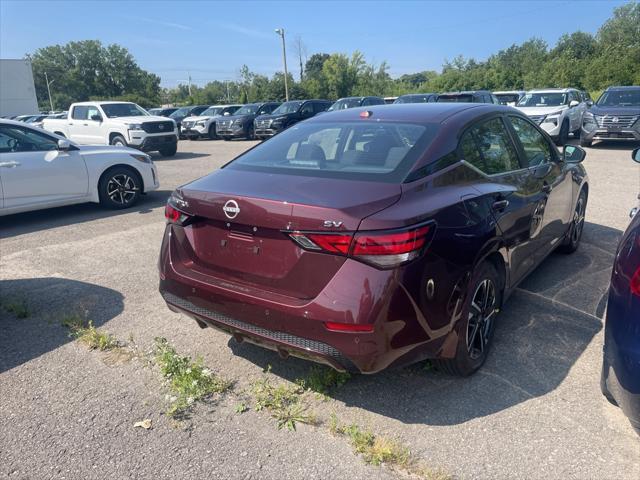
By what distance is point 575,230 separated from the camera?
17.8 ft

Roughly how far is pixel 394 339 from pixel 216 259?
3.69 feet

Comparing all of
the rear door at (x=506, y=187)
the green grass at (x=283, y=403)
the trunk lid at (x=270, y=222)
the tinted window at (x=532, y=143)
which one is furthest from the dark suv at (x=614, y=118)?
the green grass at (x=283, y=403)

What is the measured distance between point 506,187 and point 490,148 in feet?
1.08

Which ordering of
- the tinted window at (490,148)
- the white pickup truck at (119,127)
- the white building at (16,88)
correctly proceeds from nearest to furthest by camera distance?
1. the tinted window at (490,148)
2. the white pickup truck at (119,127)
3. the white building at (16,88)

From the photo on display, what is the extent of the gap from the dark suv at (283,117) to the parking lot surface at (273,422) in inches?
690

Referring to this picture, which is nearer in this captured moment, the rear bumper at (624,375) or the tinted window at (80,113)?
the rear bumper at (624,375)

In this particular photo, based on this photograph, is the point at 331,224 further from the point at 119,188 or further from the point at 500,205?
the point at 119,188

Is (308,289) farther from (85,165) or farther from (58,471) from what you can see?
(85,165)

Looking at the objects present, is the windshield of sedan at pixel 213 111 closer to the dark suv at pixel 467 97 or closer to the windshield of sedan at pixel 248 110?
the windshield of sedan at pixel 248 110

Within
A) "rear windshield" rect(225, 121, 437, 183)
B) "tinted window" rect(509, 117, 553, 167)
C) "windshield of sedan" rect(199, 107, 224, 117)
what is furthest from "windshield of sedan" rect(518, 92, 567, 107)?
"rear windshield" rect(225, 121, 437, 183)

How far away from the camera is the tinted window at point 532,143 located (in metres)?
4.21

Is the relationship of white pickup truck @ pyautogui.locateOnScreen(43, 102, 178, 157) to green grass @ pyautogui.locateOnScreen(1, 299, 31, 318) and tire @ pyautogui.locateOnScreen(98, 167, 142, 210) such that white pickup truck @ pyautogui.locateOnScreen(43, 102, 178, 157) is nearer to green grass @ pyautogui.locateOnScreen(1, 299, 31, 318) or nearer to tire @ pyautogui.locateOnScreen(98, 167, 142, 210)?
tire @ pyautogui.locateOnScreen(98, 167, 142, 210)

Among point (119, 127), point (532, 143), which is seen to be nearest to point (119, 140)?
point (119, 127)

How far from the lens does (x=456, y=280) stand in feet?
9.22
